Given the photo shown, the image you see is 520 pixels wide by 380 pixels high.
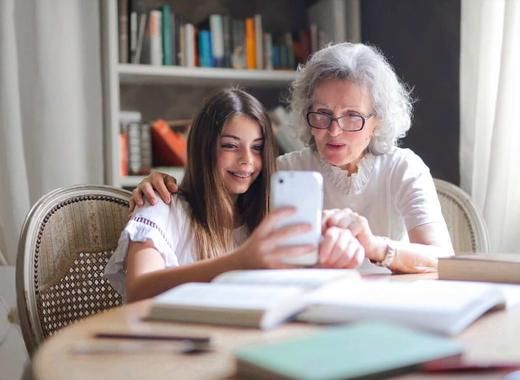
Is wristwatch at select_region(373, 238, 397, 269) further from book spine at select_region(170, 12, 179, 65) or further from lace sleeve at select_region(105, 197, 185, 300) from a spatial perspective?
book spine at select_region(170, 12, 179, 65)

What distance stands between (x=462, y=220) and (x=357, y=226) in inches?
32.6

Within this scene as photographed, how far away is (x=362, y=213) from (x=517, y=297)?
0.81 metres

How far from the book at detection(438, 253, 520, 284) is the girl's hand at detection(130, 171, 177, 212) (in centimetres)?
59

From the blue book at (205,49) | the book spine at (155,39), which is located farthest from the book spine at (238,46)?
the book spine at (155,39)

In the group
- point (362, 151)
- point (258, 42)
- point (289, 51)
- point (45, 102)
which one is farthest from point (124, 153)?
point (362, 151)

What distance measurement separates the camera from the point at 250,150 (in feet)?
5.25

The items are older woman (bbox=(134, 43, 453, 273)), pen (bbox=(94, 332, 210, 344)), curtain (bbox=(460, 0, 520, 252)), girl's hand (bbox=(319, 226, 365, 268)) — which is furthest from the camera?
curtain (bbox=(460, 0, 520, 252))

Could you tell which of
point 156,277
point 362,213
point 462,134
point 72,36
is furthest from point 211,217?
point 72,36

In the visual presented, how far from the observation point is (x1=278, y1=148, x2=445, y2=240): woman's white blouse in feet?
5.96

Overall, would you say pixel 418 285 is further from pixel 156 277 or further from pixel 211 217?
pixel 211 217

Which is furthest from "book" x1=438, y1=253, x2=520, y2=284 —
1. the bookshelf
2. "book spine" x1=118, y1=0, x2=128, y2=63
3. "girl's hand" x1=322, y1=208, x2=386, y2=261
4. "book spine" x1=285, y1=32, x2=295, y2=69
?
"book spine" x1=285, y1=32, x2=295, y2=69

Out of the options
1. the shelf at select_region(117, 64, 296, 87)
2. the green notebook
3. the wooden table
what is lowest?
the wooden table

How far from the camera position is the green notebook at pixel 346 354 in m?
0.61

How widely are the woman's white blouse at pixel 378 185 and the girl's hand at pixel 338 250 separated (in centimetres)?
62
